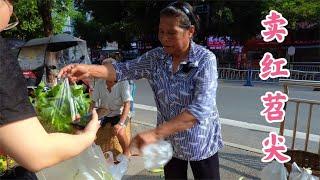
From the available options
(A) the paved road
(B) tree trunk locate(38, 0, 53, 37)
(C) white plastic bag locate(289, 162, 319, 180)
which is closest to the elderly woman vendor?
(C) white plastic bag locate(289, 162, 319, 180)

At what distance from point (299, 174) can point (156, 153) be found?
5.65ft

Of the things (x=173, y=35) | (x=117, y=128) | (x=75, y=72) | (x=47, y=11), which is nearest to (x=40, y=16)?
(x=47, y=11)

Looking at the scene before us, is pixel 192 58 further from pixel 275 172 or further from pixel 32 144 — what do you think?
pixel 275 172

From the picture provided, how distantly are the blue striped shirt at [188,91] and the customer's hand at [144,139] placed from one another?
0.85ft

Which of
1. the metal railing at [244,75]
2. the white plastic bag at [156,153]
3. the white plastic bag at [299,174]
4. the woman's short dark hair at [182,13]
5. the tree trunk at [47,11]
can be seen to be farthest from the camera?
the metal railing at [244,75]

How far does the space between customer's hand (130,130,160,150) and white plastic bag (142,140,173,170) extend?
4 centimetres

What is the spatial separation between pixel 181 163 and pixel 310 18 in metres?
21.6

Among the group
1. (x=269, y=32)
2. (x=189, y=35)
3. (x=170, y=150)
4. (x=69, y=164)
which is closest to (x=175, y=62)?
(x=189, y=35)

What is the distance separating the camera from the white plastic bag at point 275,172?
352cm

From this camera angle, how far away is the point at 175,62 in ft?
8.03

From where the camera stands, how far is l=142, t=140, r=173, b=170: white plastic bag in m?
2.17

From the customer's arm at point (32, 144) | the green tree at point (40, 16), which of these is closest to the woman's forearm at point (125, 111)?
the customer's arm at point (32, 144)

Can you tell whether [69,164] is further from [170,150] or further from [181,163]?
[181,163]

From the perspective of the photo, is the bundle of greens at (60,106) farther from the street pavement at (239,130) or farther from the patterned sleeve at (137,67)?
the street pavement at (239,130)
